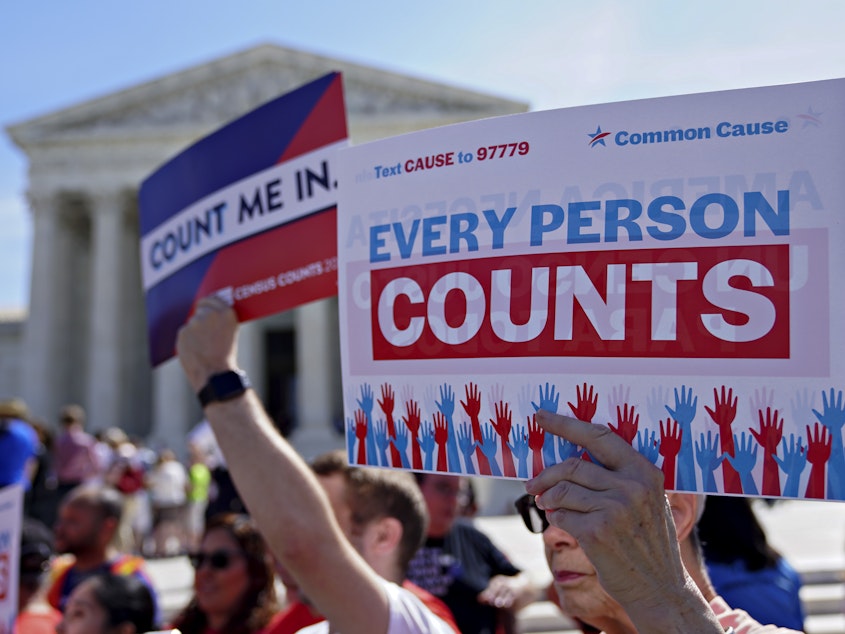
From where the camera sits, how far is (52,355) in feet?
110

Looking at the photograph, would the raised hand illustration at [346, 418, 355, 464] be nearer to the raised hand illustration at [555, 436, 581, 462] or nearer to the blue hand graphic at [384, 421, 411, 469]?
the blue hand graphic at [384, 421, 411, 469]

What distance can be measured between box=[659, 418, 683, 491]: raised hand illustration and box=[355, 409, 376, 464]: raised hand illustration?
2.47ft

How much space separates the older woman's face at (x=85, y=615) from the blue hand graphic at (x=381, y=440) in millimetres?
2395

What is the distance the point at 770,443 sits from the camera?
162 centimetres

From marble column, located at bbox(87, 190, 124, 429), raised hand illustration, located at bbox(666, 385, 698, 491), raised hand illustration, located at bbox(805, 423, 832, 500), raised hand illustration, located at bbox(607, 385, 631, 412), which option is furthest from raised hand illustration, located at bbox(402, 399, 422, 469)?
marble column, located at bbox(87, 190, 124, 429)

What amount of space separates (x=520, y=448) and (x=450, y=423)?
194 mm

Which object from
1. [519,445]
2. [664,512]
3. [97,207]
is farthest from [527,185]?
[97,207]

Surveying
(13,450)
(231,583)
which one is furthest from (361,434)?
(13,450)

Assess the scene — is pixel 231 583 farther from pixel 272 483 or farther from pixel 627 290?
pixel 627 290

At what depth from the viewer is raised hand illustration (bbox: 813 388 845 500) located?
1.54 metres

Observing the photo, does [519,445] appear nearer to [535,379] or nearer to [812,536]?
[535,379]

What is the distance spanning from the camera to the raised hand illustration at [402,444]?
2.01 m

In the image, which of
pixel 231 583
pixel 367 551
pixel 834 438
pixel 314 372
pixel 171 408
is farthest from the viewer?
pixel 314 372

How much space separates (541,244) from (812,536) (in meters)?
13.3
